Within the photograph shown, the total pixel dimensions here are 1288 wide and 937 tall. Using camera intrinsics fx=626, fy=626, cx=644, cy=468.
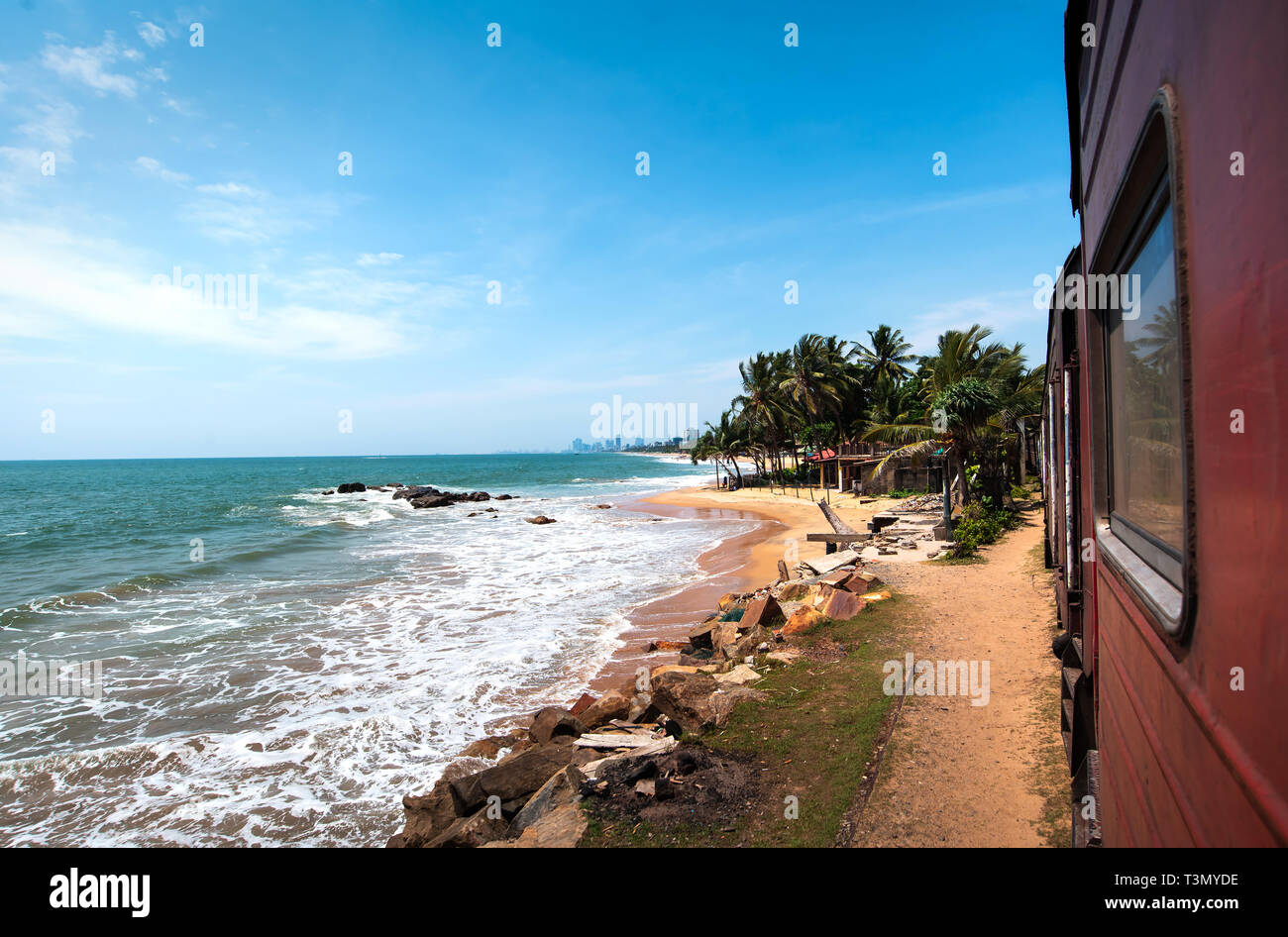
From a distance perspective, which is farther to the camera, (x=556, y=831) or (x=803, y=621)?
(x=803, y=621)

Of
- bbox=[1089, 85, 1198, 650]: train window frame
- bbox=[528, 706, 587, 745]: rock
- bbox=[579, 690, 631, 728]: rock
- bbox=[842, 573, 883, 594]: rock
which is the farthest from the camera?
bbox=[842, 573, 883, 594]: rock

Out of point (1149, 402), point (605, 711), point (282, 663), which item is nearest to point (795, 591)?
point (605, 711)

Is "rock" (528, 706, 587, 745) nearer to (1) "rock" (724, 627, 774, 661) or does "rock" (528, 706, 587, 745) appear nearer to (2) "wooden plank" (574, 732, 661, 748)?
(2) "wooden plank" (574, 732, 661, 748)

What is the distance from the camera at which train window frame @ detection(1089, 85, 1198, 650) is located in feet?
5.10

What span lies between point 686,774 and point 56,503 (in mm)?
72778

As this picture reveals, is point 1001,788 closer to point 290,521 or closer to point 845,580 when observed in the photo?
point 845,580

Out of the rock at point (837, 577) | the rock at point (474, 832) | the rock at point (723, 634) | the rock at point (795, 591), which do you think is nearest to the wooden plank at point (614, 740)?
the rock at point (474, 832)

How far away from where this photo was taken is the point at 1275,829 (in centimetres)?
113

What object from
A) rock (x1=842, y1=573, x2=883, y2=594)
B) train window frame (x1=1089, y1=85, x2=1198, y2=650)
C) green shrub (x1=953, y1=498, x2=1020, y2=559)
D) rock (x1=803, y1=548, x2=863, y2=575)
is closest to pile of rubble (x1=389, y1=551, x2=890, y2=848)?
rock (x1=842, y1=573, x2=883, y2=594)

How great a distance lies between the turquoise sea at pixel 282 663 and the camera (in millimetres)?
8070

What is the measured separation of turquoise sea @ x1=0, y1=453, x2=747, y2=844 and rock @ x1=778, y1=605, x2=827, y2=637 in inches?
151

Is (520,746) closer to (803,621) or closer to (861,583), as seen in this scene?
(803,621)

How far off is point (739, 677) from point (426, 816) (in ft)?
14.2

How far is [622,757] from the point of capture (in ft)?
21.7
